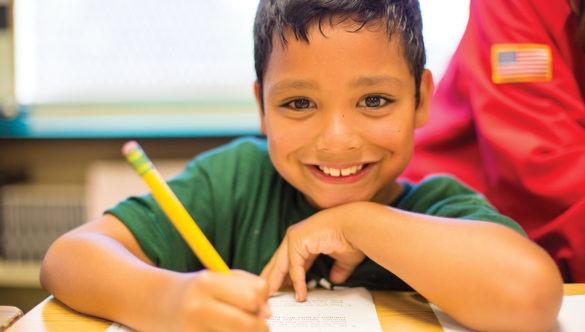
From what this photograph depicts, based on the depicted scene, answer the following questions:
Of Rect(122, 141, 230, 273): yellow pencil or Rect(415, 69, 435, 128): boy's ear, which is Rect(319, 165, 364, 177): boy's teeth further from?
Rect(122, 141, 230, 273): yellow pencil

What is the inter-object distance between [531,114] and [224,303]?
0.70m

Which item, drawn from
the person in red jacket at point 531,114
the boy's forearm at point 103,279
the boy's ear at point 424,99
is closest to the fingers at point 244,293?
the boy's forearm at point 103,279

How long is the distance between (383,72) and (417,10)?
16 centimetres

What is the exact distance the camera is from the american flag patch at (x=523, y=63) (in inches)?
38.9

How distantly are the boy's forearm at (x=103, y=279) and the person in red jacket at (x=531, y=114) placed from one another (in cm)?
64

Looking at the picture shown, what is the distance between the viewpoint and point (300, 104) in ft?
2.54

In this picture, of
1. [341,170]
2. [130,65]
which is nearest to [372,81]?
[341,170]

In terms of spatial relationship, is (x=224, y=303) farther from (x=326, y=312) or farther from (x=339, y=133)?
(x=339, y=133)

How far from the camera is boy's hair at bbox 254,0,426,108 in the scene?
73 cm

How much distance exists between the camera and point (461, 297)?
2.03ft

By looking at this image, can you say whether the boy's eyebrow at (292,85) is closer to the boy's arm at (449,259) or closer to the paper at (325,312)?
the boy's arm at (449,259)

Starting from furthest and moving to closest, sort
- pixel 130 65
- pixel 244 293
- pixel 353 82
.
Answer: pixel 130 65 → pixel 353 82 → pixel 244 293

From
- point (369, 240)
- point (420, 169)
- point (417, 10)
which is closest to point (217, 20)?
point (420, 169)

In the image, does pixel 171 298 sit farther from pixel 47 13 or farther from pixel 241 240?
pixel 47 13
